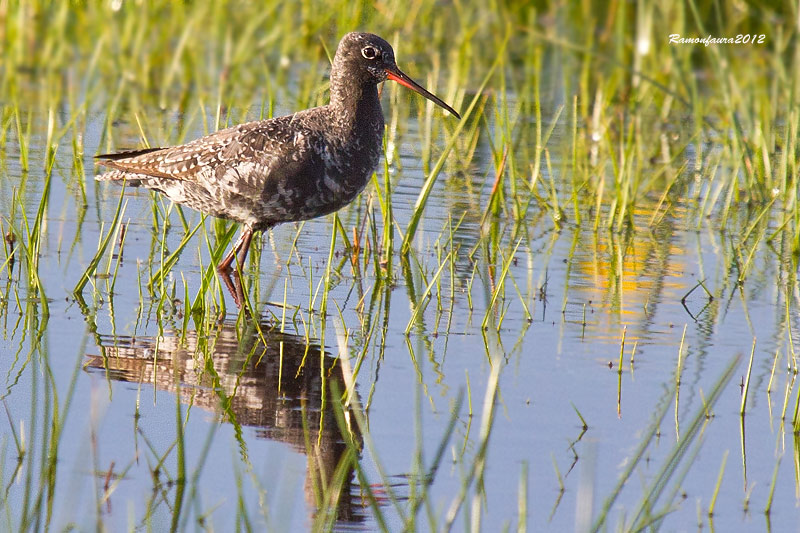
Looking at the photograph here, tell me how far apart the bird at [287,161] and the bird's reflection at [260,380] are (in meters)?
0.93

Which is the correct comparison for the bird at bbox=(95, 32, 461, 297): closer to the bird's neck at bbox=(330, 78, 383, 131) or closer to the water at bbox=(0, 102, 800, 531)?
the bird's neck at bbox=(330, 78, 383, 131)

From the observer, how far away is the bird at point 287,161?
6680mm

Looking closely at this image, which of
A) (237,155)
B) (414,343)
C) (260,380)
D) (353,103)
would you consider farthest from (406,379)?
(353,103)

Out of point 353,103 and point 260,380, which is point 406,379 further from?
point 353,103

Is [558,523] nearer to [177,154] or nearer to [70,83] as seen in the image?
[177,154]

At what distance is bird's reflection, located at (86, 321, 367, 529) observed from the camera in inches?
175

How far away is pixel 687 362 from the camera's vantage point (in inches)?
227

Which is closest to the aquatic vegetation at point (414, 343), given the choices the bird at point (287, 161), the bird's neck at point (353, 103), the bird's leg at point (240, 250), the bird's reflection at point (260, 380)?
the bird's reflection at point (260, 380)

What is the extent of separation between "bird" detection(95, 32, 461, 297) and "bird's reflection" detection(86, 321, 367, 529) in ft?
3.06

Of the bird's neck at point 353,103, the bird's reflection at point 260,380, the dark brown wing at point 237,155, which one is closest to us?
the bird's reflection at point 260,380

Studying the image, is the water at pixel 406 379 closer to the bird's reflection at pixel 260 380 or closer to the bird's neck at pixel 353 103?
the bird's reflection at pixel 260 380

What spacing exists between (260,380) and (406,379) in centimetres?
66

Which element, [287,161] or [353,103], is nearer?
[287,161]

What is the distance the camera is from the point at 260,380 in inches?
205
